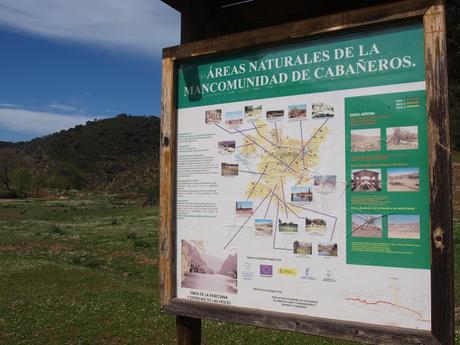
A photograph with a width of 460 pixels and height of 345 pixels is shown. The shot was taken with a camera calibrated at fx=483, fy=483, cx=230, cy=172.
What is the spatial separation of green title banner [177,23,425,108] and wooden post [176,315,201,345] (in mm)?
1762

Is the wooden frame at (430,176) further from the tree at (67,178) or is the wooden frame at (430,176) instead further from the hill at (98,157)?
the tree at (67,178)

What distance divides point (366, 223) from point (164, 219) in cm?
163

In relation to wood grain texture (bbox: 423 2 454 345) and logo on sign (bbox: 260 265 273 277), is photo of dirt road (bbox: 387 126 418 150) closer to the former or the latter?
wood grain texture (bbox: 423 2 454 345)

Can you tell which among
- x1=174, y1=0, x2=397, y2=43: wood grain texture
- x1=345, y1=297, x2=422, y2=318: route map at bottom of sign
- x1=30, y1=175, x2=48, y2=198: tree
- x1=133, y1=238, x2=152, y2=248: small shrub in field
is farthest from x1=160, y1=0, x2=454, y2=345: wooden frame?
x1=30, y1=175, x2=48, y2=198: tree

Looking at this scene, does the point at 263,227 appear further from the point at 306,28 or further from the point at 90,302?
the point at 90,302

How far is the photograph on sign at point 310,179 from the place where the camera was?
9.62ft

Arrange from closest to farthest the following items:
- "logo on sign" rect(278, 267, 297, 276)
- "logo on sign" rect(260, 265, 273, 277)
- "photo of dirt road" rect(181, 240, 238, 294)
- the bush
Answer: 1. "logo on sign" rect(278, 267, 297, 276)
2. "logo on sign" rect(260, 265, 273, 277)
3. "photo of dirt road" rect(181, 240, 238, 294)
4. the bush

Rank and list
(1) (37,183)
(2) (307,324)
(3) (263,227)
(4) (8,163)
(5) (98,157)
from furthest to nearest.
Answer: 1. (5) (98,157)
2. (4) (8,163)
3. (1) (37,183)
4. (3) (263,227)
5. (2) (307,324)

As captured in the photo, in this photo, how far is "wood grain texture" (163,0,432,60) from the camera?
2996 millimetres

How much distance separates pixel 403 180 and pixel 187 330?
7.10 feet

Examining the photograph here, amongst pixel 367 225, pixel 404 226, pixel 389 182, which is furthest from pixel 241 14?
pixel 404 226

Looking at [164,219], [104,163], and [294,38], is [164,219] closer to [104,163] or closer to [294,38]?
[294,38]

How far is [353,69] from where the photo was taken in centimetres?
314

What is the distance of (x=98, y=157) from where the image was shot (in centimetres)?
13900
